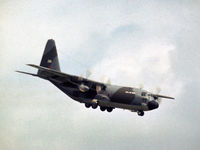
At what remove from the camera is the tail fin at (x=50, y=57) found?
51969 mm

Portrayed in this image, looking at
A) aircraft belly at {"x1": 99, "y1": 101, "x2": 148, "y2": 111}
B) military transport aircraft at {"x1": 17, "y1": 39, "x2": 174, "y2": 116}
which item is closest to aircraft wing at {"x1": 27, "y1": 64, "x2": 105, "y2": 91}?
military transport aircraft at {"x1": 17, "y1": 39, "x2": 174, "y2": 116}

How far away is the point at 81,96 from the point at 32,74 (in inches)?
313

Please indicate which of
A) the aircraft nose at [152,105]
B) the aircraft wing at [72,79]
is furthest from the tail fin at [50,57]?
the aircraft nose at [152,105]

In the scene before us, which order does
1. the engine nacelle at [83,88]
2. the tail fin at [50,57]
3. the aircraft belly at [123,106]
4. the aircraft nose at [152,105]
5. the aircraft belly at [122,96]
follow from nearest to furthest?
the aircraft nose at [152,105], the aircraft belly at [123,106], the aircraft belly at [122,96], the engine nacelle at [83,88], the tail fin at [50,57]

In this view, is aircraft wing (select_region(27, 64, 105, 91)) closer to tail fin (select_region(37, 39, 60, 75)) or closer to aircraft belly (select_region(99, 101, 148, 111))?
aircraft belly (select_region(99, 101, 148, 111))

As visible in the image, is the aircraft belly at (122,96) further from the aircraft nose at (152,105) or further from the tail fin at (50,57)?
the tail fin at (50,57)

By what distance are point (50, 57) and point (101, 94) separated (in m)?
12.7

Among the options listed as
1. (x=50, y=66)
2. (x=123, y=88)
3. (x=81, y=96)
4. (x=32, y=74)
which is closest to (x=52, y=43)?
(x=50, y=66)

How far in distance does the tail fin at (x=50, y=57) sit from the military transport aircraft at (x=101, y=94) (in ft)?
14.5

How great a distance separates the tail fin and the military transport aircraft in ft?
14.5

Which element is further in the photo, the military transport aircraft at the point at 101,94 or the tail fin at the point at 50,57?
the tail fin at the point at 50,57

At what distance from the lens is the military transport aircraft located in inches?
1708

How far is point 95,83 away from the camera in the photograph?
44969mm

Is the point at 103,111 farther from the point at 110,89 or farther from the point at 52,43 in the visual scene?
the point at 52,43
